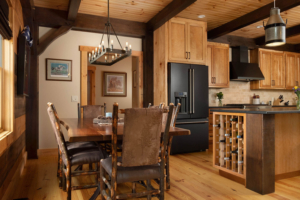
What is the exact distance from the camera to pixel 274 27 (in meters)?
2.45

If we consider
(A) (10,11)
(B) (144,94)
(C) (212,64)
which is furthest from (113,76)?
(A) (10,11)

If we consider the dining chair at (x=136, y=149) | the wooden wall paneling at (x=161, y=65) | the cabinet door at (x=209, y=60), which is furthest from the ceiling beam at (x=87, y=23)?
the dining chair at (x=136, y=149)

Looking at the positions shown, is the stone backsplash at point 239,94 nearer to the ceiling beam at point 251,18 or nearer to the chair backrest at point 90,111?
the ceiling beam at point 251,18

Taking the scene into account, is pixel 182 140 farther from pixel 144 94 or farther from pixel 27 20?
pixel 27 20

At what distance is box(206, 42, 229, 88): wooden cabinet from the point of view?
201 inches

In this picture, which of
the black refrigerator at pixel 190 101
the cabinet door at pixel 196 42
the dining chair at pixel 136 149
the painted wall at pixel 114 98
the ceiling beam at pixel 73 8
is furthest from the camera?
the painted wall at pixel 114 98

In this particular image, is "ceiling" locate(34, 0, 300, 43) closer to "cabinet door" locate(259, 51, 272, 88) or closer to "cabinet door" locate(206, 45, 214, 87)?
"cabinet door" locate(206, 45, 214, 87)

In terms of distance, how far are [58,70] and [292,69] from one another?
19.4 feet

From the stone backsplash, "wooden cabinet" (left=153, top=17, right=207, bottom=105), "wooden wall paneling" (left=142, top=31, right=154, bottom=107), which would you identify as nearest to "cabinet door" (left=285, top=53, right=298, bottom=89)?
the stone backsplash

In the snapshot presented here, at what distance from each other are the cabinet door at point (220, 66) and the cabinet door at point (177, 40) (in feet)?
3.48

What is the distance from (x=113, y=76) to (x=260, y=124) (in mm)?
5339

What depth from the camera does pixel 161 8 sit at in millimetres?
3967

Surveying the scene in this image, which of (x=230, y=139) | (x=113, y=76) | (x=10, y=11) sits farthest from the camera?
(x=113, y=76)

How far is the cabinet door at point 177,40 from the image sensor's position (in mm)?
4320
